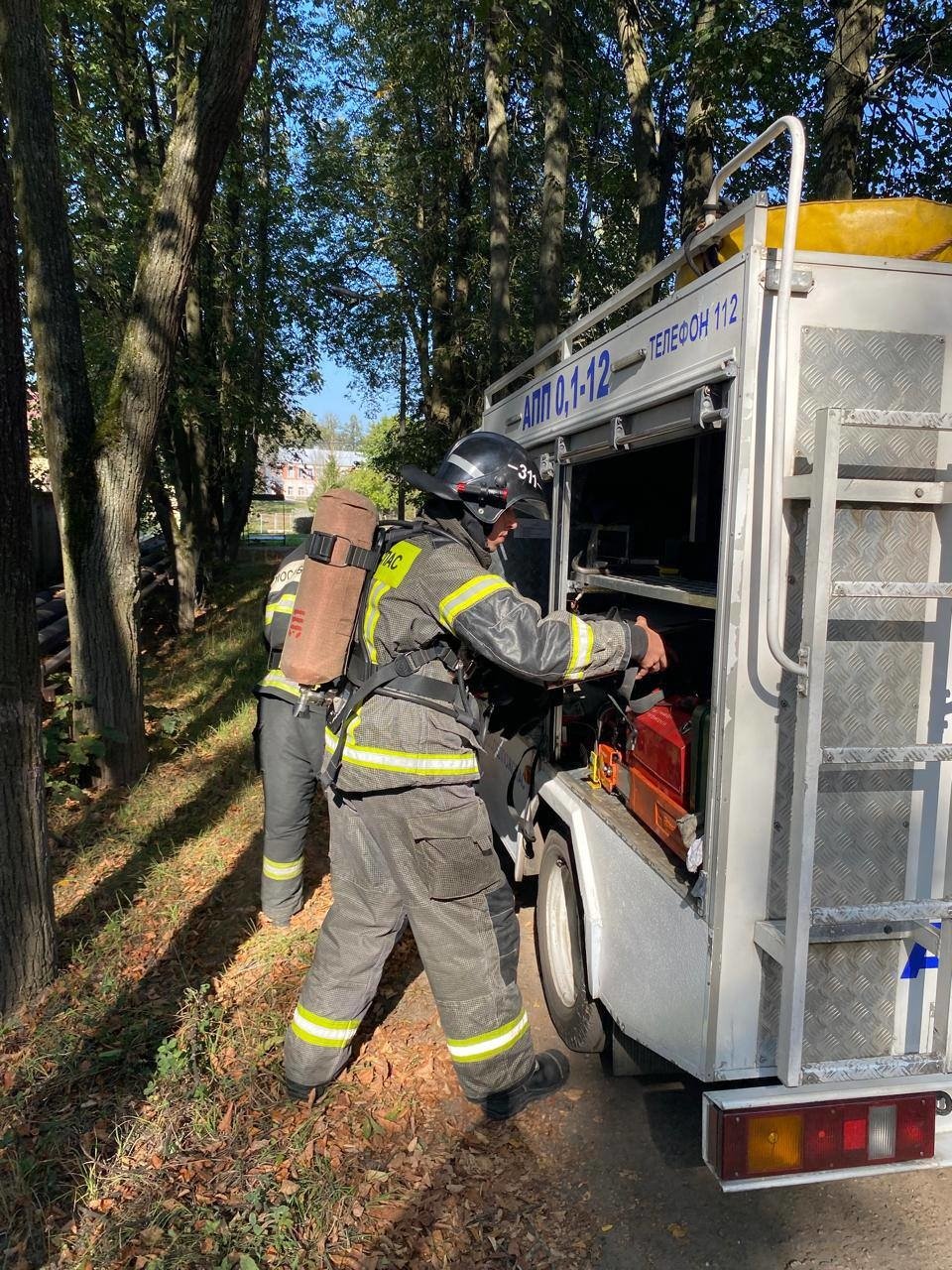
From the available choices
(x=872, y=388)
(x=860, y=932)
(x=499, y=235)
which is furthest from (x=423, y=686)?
(x=499, y=235)

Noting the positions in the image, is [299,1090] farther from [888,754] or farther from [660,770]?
[888,754]

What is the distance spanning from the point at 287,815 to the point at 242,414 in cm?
1087

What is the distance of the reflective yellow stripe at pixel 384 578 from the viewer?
266 centimetres

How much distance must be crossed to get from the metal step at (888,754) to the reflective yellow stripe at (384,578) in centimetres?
137

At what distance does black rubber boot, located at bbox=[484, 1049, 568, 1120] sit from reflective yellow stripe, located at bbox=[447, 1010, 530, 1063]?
163mm

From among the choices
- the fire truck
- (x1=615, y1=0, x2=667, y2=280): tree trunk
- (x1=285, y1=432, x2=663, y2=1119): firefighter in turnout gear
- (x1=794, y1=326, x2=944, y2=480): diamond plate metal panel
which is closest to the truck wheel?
(x1=285, y1=432, x2=663, y2=1119): firefighter in turnout gear

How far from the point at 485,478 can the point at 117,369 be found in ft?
12.5

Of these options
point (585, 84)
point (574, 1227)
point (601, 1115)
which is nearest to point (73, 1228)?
point (574, 1227)

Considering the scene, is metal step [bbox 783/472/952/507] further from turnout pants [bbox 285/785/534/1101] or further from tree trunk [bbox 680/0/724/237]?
tree trunk [bbox 680/0/724/237]

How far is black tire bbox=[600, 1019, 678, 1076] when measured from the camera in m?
2.60

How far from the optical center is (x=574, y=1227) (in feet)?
7.66

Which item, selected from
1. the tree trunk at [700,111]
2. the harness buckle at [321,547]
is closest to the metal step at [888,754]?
the harness buckle at [321,547]

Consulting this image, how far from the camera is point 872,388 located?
1950 millimetres

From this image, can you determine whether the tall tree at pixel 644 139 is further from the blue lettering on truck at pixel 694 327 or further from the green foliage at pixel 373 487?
the green foliage at pixel 373 487
